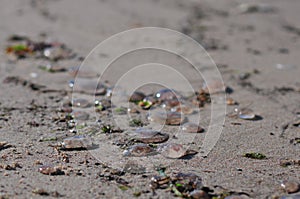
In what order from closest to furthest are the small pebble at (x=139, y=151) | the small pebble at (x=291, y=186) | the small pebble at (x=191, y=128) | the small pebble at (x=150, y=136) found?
the small pebble at (x=291, y=186)
the small pebble at (x=139, y=151)
the small pebble at (x=150, y=136)
the small pebble at (x=191, y=128)

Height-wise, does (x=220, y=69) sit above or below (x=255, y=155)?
above

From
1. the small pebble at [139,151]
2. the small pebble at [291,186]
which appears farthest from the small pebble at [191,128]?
the small pebble at [291,186]

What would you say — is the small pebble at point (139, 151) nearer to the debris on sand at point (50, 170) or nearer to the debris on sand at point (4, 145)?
the debris on sand at point (50, 170)

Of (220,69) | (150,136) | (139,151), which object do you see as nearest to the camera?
(139,151)

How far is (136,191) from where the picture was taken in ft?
6.12

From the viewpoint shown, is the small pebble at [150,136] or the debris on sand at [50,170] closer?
the debris on sand at [50,170]

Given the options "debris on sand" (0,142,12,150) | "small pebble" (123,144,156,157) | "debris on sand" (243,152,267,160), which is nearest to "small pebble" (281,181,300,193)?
"debris on sand" (243,152,267,160)

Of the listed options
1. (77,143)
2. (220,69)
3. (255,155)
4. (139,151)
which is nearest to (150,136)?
Result: (139,151)

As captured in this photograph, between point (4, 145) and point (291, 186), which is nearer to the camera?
point (291, 186)

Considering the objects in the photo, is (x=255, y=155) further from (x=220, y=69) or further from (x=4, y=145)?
(x=220, y=69)

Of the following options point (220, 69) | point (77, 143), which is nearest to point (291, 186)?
point (77, 143)

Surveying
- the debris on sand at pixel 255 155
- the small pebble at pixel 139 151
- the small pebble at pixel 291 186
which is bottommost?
the small pebble at pixel 291 186

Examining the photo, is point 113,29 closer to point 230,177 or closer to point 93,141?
point 93,141

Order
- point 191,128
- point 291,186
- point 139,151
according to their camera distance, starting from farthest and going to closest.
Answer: point 191,128 < point 139,151 < point 291,186
